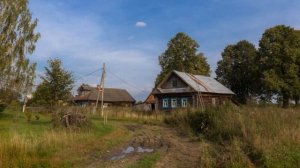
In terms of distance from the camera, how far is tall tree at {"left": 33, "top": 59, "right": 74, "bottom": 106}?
35.6m

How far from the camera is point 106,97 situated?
66562mm

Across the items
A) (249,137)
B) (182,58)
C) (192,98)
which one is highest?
(182,58)

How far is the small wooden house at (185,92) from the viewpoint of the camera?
39875mm

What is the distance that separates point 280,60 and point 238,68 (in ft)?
33.4

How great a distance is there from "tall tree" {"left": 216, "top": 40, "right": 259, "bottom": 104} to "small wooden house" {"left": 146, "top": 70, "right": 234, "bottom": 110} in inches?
311

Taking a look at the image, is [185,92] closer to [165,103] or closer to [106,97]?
[165,103]

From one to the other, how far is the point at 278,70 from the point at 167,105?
1427 cm

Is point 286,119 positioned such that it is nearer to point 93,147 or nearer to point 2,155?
point 93,147

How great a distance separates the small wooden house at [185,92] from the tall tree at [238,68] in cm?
789

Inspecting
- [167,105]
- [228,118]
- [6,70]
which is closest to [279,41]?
[167,105]

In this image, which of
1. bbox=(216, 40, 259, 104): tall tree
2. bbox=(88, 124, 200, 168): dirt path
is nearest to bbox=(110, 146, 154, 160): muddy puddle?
bbox=(88, 124, 200, 168): dirt path

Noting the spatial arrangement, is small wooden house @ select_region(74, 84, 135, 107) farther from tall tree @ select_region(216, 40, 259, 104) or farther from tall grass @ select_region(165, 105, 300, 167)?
tall grass @ select_region(165, 105, 300, 167)

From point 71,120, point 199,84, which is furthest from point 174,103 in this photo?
point 71,120

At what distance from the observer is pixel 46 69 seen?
3634cm
